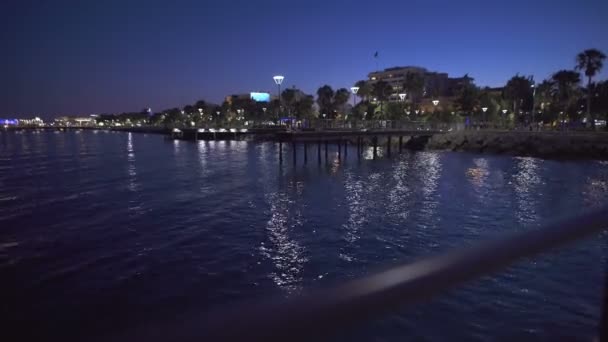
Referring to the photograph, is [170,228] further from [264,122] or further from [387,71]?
[387,71]

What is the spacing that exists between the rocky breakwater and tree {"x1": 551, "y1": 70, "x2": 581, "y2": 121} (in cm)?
2335

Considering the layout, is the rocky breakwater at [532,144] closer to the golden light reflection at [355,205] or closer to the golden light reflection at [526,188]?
the golden light reflection at [526,188]

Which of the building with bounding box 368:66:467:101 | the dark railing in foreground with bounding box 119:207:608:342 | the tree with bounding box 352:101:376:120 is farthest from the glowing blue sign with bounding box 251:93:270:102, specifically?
the dark railing in foreground with bounding box 119:207:608:342

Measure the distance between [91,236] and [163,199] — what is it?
7.91 meters

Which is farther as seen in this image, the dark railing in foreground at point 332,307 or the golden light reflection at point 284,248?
the golden light reflection at point 284,248

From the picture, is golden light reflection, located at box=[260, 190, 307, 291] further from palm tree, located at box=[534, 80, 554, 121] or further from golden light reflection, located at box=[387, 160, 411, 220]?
palm tree, located at box=[534, 80, 554, 121]

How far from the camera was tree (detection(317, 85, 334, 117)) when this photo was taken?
11582cm

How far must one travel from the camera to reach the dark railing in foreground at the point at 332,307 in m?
0.99

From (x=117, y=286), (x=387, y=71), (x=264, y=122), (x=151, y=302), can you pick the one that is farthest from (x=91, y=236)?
(x=387, y=71)

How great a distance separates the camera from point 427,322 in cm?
894

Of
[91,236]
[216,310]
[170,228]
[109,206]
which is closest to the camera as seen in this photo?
[216,310]

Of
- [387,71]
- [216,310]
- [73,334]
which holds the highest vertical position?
[387,71]

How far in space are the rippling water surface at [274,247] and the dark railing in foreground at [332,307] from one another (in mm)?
110

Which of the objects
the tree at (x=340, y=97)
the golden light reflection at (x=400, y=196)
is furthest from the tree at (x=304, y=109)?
the golden light reflection at (x=400, y=196)
